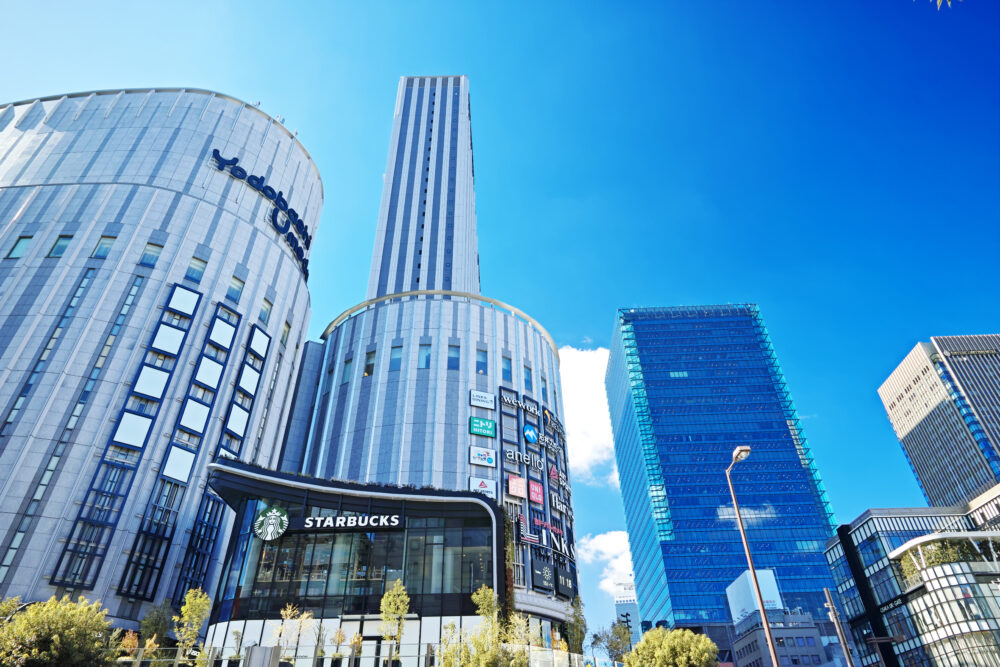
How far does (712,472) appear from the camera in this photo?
167 m

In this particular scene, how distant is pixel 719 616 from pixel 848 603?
60826mm

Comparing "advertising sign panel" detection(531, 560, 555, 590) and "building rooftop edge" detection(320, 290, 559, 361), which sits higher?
"building rooftop edge" detection(320, 290, 559, 361)

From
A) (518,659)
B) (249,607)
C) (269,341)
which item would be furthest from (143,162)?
(518,659)

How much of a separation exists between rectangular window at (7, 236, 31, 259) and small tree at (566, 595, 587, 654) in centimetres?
8351

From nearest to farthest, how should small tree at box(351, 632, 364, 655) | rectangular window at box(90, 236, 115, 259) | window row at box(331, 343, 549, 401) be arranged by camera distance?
small tree at box(351, 632, 364, 655) < rectangular window at box(90, 236, 115, 259) < window row at box(331, 343, 549, 401)

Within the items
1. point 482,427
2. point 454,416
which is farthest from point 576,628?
point 454,416

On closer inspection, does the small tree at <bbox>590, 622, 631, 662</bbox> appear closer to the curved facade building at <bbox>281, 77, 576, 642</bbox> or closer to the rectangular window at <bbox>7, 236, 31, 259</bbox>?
the curved facade building at <bbox>281, 77, 576, 642</bbox>

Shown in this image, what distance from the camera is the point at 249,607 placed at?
47.9 meters

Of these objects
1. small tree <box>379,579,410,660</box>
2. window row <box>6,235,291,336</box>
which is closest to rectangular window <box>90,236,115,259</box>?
window row <box>6,235,291,336</box>

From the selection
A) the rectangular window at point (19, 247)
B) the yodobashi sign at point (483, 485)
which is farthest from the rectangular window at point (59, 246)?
the yodobashi sign at point (483, 485)

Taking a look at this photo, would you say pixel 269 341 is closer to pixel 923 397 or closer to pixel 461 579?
pixel 461 579

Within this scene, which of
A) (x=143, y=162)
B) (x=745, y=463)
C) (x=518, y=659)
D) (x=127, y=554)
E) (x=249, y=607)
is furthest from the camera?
(x=745, y=463)

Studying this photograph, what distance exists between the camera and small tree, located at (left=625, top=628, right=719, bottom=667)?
39406 mm

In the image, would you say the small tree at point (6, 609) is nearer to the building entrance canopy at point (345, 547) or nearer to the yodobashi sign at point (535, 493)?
the building entrance canopy at point (345, 547)
